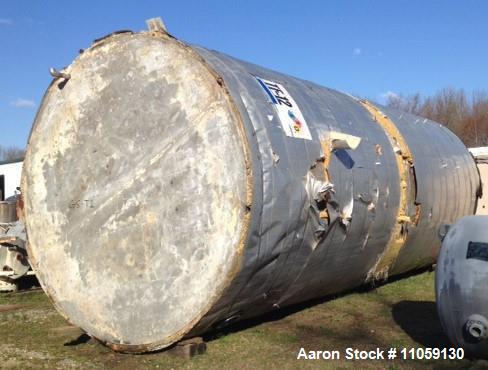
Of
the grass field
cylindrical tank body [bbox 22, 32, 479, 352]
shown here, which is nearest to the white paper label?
cylindrical tank body [bbox 22, 32, 479, 352]

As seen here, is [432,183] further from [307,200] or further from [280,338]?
[280,338]

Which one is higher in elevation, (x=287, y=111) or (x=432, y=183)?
(x=287, y=111)

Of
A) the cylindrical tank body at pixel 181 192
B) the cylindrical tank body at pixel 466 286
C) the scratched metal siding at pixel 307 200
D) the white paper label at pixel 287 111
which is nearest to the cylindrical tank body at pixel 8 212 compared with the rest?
the cylindrical tank body at pixel 181 192

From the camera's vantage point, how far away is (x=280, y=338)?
18.8 feet

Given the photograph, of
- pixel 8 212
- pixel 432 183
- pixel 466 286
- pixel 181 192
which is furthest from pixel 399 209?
pixel 8 212

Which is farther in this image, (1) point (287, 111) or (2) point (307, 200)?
(1) point (287, 111)

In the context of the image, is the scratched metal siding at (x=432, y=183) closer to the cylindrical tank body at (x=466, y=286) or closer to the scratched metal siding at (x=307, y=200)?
the scratched metal siding at (x=307, y=200)

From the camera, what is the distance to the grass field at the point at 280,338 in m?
5.02

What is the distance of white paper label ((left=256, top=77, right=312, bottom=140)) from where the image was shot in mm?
5426

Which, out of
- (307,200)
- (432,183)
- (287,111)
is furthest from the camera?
(432,183)

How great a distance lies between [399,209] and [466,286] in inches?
99.7

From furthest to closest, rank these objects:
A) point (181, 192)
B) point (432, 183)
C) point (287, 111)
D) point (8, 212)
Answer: point (8, 212) < point (432, 183) < point (287, 111) < point (181, 192)

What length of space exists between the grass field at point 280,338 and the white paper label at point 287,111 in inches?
78.0

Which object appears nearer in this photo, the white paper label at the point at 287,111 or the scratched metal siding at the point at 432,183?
the white paper label at the point at 287,111
